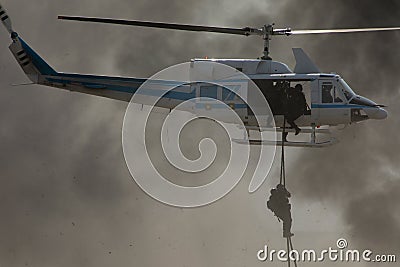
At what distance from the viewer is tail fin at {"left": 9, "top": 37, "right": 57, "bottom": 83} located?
29.5m

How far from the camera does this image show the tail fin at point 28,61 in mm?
29502

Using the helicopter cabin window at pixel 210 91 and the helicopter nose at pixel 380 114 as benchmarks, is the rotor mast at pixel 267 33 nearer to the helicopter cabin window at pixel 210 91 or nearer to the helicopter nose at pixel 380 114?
the helicopter cabin window at pixel 210 91

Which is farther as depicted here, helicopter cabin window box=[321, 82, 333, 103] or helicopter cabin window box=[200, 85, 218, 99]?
helicopter cabin window box=[200, 85, 218, 99]

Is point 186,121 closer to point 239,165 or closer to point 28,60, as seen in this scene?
point 239,165

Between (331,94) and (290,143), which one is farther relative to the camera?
(331,94)

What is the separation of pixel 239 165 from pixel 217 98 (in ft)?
8.82

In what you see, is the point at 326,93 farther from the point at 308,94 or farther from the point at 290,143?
the point at 290,143

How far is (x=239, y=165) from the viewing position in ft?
97.2

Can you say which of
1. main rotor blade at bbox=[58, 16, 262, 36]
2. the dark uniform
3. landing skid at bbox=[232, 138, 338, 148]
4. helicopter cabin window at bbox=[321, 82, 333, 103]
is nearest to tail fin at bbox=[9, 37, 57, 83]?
main rotor blade at bbox=[58, 16, 262, 36]

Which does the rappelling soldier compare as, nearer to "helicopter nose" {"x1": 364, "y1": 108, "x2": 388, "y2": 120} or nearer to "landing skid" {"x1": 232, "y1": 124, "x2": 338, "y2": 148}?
"landing skid" {"x1": 232, "y1": 124, "x2": 338, "y2": 148}

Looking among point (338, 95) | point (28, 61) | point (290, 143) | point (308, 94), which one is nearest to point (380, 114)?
point (338, 95)

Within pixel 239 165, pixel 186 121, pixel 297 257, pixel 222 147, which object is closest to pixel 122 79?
pixel 186 121

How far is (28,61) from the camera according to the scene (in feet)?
97.9

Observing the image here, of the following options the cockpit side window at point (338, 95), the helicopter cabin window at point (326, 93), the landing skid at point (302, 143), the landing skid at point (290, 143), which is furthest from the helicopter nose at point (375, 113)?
the landing skid at point (290, 143)
